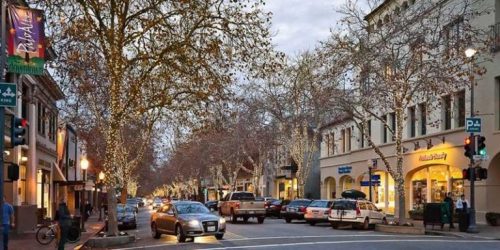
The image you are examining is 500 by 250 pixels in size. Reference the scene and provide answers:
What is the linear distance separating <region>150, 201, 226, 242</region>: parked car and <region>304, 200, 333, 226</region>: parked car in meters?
11.3

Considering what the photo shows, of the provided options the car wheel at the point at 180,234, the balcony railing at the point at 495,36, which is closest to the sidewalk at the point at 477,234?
the balcony railing at the point at 495,36

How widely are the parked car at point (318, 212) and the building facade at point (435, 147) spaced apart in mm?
5207

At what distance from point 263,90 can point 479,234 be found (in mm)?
26245

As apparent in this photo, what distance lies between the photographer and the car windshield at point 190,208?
2548cm

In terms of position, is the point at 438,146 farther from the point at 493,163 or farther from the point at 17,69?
the point at 17,69

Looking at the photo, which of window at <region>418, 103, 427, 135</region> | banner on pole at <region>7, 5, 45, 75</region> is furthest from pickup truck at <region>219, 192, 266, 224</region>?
banner on pole at <region>7, 5, 45, 75</region>

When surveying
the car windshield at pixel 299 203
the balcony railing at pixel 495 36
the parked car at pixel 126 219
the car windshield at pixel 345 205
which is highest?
the balcony railing at pixel 495 36

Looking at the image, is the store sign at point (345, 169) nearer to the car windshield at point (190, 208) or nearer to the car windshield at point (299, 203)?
the car windshield at point (299, 203)

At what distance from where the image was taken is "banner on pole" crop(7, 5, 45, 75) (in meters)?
16.9

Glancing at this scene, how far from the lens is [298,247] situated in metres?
20.2

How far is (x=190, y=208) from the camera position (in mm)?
25875

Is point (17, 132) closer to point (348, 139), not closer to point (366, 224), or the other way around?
point (366, 224)

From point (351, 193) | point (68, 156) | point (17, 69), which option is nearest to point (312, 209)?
point (351, 193)

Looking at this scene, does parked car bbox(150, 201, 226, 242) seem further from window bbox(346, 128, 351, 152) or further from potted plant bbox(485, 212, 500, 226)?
window bbox(346, 128, 351, 152)
